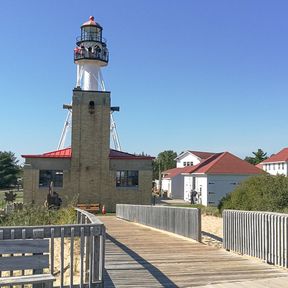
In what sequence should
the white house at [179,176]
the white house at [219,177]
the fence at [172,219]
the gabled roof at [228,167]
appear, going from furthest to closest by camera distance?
1. the white house at [179,176]
2. the gabled roof at [228,167]
3. the white house at [219,177]
4. the fence at [172,219]

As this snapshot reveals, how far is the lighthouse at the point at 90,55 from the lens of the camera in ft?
137

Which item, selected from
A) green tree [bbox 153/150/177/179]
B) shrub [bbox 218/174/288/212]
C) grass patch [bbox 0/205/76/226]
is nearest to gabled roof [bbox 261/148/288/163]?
green tree [bbox 153/150/177/179]

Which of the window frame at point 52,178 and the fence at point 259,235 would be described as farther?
the window frame at point 52,178

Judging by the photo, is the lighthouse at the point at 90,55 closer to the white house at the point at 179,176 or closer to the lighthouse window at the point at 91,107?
the lighthouse window at the point at 91,107

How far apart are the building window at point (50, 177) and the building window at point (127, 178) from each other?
4.44 metres

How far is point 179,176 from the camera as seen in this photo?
61188 millimetres

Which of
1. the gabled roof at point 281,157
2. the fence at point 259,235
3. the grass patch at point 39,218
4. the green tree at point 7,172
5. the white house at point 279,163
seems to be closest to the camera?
the fence at point 259,235

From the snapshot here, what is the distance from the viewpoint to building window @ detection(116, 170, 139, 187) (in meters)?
38.5

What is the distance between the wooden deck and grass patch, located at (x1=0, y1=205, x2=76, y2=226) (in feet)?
9.61

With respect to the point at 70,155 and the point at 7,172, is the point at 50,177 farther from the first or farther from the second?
the point at 7,172

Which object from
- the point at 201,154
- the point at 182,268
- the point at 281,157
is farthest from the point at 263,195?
the point at 281,157

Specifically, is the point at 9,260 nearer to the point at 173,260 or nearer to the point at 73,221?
the point at 173,260

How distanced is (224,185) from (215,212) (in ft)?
59.0

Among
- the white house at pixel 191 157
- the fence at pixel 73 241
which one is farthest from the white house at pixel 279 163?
the fence at pixel 73 241
